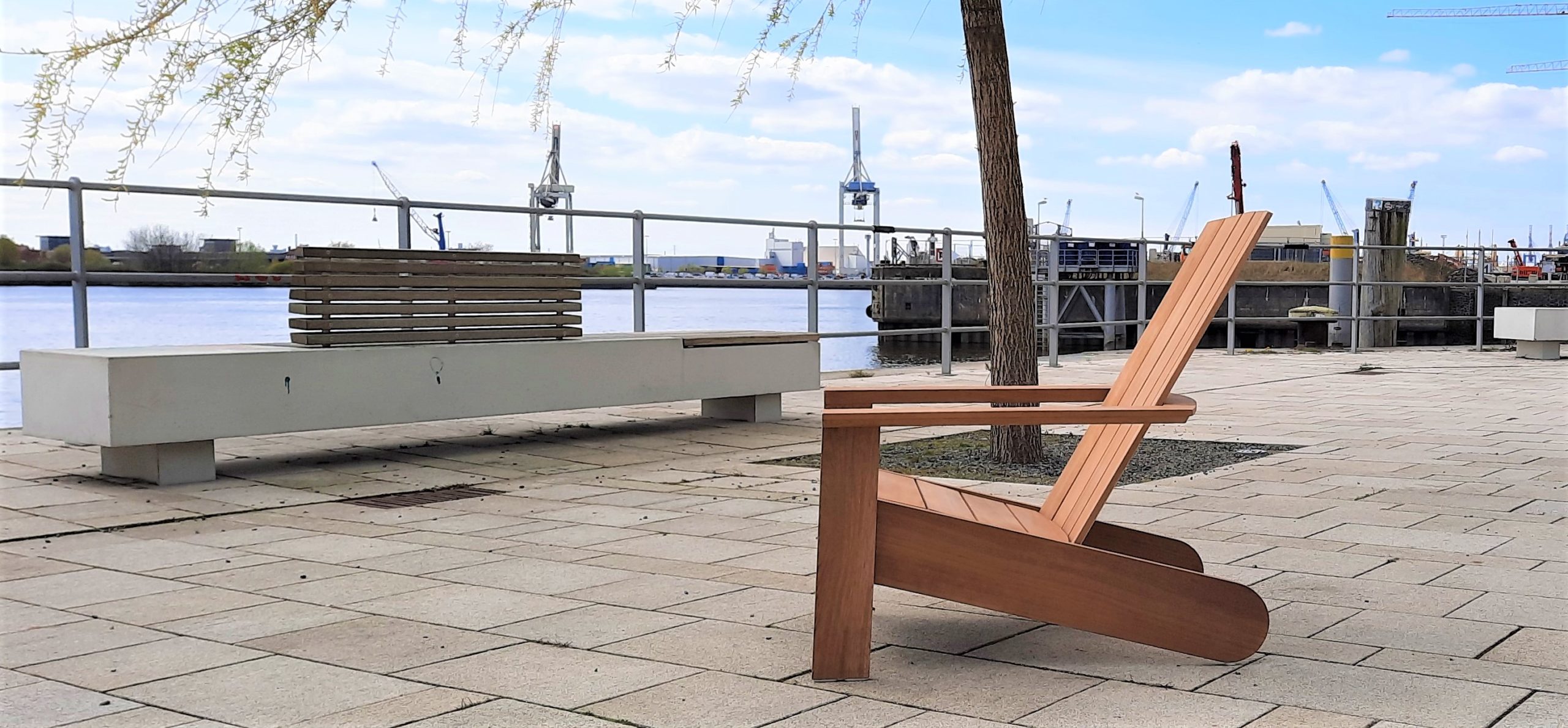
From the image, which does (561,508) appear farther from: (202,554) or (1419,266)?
(1419,266)

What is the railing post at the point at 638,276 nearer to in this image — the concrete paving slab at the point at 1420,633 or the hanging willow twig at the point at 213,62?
the hanging willow twig at the point at 213,62

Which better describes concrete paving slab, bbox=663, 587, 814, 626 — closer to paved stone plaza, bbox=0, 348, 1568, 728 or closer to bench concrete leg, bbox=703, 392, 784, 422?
paved stone plaza, bbox=0, 348, 1568, 728

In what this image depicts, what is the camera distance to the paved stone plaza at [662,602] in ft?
8.18

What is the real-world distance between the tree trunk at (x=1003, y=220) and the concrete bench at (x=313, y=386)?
179cm

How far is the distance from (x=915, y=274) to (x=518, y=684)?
3190 centimetres

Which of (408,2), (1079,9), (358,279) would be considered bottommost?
(358,279)

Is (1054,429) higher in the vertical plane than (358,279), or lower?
lower

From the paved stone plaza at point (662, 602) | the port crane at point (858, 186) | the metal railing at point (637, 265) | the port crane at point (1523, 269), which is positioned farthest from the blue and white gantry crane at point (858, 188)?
the port crane at point (1523, 269)

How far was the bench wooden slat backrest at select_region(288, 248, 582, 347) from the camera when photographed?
5668 millimetres

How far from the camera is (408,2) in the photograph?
462 cm

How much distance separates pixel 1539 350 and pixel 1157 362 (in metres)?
13.4

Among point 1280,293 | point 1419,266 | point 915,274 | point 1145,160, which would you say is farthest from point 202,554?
point 1419,266

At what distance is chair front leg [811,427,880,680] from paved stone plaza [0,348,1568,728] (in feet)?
0.23

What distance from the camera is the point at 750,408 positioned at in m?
7.76
